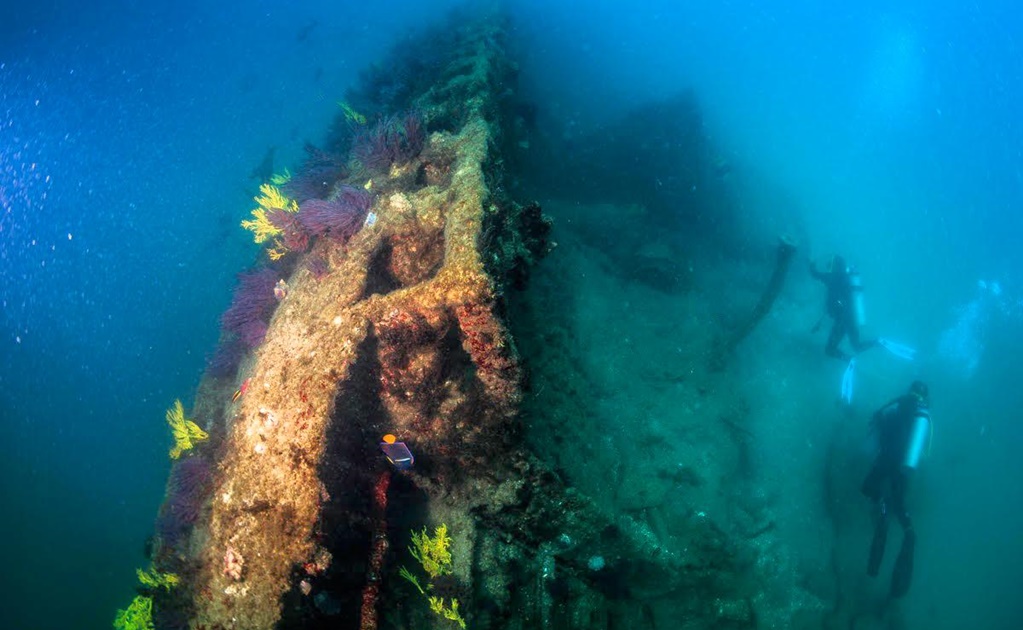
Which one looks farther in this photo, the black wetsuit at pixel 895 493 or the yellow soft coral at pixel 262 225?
the black wetsuit at pixel 895 493

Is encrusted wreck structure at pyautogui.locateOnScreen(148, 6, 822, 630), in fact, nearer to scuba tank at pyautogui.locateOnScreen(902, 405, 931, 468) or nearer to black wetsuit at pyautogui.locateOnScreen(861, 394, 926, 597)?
black wetsuit at pyautogui.locateOnScreen(861, 394, 926, 597)

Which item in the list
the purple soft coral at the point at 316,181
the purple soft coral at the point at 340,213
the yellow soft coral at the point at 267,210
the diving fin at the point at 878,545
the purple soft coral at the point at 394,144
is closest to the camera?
the purple soft coral at the point at 340,213

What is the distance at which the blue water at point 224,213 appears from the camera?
59.1 ft

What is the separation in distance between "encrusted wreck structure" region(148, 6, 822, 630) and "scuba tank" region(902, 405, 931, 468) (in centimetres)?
867

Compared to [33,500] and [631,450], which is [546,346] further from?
[33,500]

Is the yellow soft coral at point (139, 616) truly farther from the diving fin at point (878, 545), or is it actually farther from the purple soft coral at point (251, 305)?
the diving fin at point (878, 545)

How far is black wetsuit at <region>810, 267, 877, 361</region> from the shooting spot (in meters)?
13.7

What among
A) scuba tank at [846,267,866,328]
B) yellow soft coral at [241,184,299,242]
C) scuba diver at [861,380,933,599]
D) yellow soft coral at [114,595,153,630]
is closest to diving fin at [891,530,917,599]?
scuba diver at [861,380,933,599]

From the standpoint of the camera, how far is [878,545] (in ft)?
30.7

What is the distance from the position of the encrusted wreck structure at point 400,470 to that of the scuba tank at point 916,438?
8671mm

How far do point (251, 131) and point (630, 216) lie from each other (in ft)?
94.7

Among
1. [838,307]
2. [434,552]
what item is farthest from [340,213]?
[838,307]

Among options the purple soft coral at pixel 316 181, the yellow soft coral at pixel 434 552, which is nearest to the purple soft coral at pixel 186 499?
the yellow soft coral at pixel 434 552

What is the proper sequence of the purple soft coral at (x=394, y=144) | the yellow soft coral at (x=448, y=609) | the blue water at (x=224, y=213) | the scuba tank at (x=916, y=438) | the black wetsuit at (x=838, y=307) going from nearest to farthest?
the yellow soft coral at (x=448, y=609) < the purple soft coral at (x=394, y=144) < the scuba tank at (x=916, y=438) < the black wetsuit at (x=838, y=307) < the blue water at (x=224, y=213)
